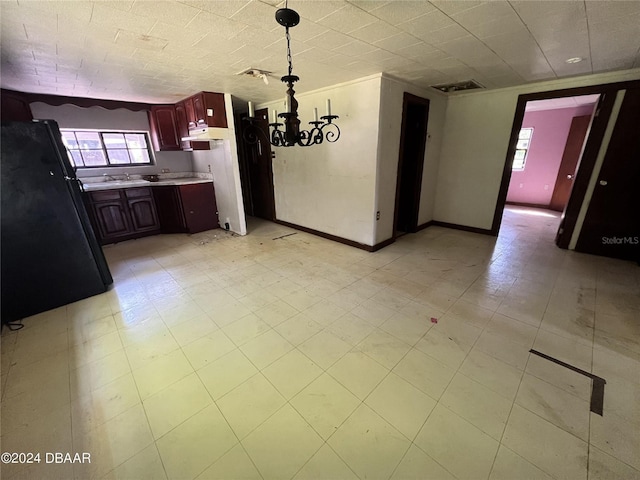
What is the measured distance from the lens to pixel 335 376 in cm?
168

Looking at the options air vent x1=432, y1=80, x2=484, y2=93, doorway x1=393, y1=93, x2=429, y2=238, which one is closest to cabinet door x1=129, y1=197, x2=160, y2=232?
doorway x1=393, y1=93, x2=429, y2=238

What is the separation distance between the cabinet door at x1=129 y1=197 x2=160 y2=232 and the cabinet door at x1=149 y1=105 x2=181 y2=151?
1.09m

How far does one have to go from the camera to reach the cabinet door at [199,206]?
4555mm

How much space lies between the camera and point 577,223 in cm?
359

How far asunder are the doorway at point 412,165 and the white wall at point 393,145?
126 millimetres

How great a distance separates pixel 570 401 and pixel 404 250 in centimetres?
243

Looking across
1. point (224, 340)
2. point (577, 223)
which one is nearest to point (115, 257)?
point (224, 340)

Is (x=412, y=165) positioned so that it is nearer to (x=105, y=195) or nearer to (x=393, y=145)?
(x=393, y=145)

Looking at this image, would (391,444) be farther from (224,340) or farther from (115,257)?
(115,257)

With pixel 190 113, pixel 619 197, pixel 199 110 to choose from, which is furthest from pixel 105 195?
pixel 619 197

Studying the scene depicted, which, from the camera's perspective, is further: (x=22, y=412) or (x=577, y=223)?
(x=577, y=223)

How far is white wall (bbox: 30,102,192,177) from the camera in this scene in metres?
3.92

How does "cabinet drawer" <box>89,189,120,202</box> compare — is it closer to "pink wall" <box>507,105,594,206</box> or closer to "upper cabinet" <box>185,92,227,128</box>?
"upper cabinet" <box>185,92,227,128</box>

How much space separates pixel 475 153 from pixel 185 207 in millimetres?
5229
